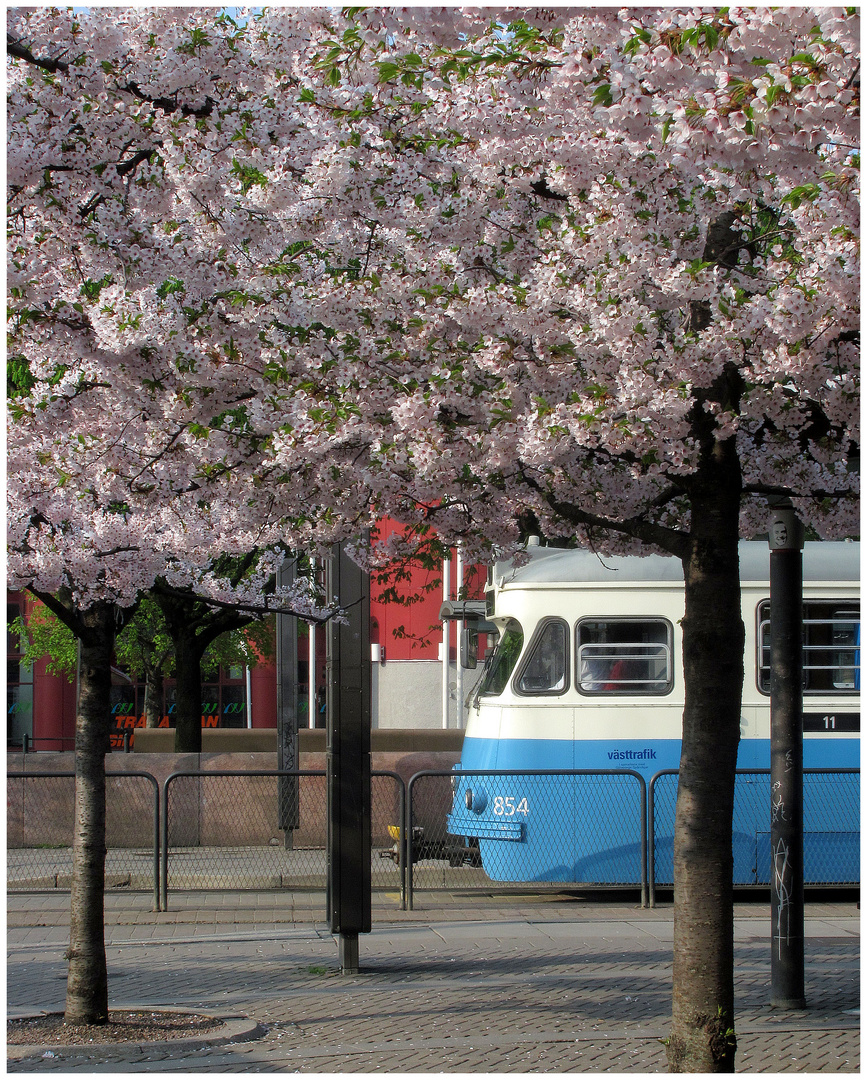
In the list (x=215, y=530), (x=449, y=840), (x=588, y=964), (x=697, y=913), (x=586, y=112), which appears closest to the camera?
(x=586, y=112)

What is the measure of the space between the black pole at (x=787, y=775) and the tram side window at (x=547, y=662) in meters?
4.67

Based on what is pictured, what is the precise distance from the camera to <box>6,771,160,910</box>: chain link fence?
41.5 feet

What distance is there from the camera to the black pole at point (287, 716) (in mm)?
13641

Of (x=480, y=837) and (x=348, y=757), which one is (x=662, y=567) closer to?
(x=480, y=837)

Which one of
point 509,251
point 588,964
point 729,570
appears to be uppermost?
point 509,251

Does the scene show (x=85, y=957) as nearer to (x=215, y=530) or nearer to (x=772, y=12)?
(x=215, y=530)

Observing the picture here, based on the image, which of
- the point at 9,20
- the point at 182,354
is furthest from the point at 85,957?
the point at 9,20

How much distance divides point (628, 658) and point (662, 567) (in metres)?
0.97

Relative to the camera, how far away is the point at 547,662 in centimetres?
1247

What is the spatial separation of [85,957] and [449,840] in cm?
604

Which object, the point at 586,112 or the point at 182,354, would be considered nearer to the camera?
the point at 586,112

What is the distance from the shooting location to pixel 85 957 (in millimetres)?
7168

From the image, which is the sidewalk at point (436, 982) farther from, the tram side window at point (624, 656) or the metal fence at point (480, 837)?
the tram side window at point (624, 656)

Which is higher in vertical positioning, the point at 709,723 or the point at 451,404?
the point at 451,404
